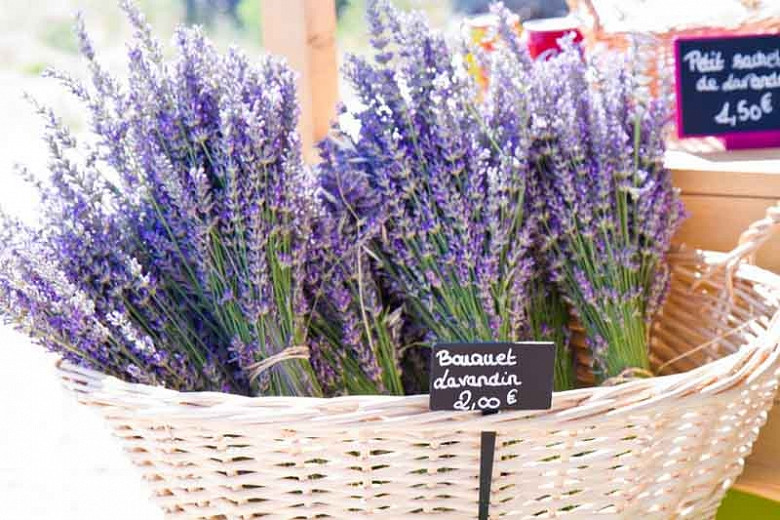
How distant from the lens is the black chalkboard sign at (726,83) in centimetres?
133

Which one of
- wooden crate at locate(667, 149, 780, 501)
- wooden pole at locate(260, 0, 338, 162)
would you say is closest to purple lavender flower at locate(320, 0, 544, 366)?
wooden crate at locate(667, 149, 780, 501)

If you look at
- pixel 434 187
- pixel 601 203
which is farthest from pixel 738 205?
pixel 434 187

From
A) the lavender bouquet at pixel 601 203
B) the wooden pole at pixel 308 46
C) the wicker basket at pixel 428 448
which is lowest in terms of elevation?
the wicker basket at pixel 428 448

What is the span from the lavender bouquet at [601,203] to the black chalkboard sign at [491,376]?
0.27 meters

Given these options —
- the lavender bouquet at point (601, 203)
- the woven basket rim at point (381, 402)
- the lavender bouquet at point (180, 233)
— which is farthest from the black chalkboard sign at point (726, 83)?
the lavender bouquet at point (180, 233)

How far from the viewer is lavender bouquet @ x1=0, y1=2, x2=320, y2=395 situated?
98cm

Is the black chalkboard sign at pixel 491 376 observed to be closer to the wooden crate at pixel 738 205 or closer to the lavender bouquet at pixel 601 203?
the lavender bouquet at pixel 601 203

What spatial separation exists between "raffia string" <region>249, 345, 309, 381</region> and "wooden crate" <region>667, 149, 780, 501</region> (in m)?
0.57

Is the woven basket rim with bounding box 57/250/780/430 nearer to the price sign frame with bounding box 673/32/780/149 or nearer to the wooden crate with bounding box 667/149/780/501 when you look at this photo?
the wooden crate with bounding box 667/149/780/501

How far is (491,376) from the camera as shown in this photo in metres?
0.86

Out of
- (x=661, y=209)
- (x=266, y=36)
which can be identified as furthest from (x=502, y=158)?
(x=266, y=36)

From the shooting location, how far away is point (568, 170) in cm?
112

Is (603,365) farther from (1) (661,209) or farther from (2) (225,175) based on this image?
(2) (225,175)

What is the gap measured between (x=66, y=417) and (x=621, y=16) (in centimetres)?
177
